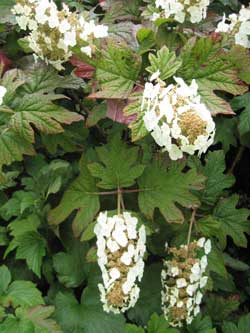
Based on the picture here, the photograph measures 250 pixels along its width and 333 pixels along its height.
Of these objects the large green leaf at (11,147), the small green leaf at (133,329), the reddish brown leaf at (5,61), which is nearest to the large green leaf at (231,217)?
the small green leaf at (133,329)

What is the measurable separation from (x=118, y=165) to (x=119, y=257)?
37 centimetres

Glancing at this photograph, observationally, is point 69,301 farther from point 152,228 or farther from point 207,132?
point 207,132

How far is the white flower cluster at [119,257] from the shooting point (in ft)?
4.60

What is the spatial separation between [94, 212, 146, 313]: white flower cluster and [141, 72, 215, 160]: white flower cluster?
9.7 inches

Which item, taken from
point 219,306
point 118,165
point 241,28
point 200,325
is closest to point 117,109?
point 118,165

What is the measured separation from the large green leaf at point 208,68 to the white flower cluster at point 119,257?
0.45 metres

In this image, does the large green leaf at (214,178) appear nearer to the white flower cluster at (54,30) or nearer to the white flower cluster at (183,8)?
the white flower cluster at (183,8)

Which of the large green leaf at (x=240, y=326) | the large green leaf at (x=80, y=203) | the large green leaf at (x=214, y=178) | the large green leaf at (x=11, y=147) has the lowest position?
the large green leaf at (x=240, y=326)

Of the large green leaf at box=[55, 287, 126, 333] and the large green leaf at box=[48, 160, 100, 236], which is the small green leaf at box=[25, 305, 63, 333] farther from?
the large green leaf at box=[48, 160, 100, 236]

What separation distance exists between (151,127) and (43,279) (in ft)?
2.88

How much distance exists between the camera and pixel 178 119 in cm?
131

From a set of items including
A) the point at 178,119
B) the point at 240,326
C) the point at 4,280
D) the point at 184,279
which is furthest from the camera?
the point at 240,326

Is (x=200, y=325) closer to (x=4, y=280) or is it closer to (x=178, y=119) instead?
(x=4, y=280)

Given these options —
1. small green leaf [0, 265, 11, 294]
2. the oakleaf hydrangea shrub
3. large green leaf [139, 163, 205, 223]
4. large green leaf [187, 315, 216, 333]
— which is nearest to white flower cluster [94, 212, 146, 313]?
the oakleaf hydrangea shrub
